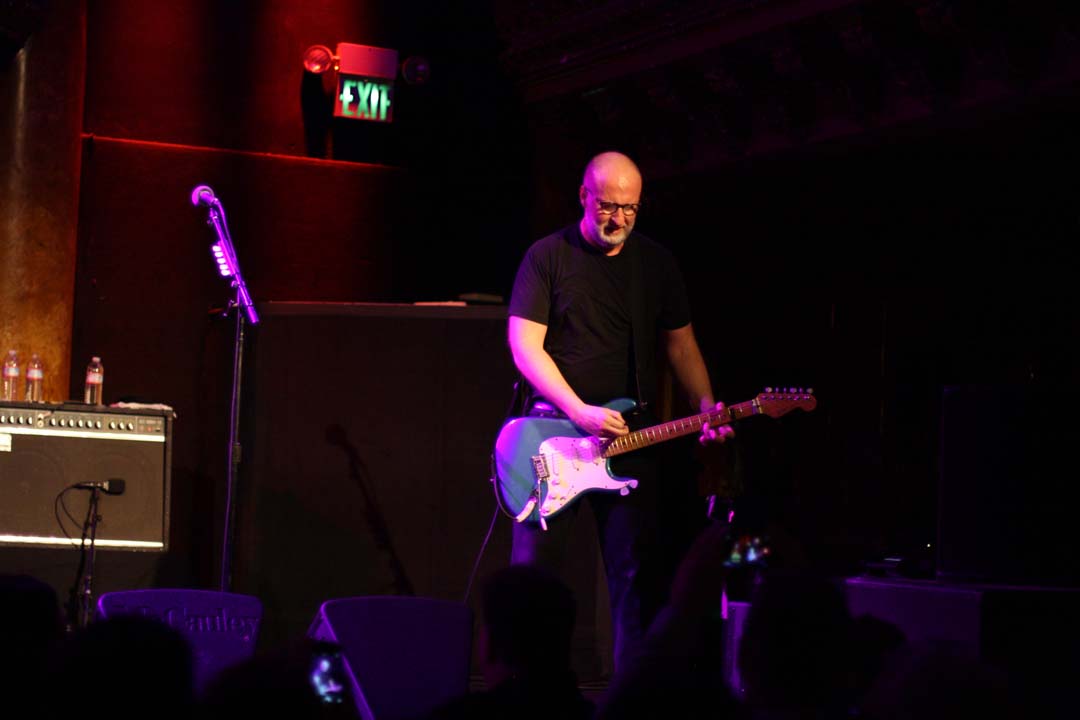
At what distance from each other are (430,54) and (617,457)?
4.33m

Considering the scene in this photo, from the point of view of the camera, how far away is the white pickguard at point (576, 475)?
5.00 meters

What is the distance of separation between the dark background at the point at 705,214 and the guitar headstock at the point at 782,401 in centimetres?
36

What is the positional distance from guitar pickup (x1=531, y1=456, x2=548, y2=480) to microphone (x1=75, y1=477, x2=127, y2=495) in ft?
8.28

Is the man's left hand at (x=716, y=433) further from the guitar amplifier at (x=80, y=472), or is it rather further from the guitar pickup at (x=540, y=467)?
the guitar amplifier at (x=80, y=472)

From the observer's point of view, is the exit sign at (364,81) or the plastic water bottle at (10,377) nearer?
the plastic water bottle at (10,377)

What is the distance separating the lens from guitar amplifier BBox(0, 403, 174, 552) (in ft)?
20.9

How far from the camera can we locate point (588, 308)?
17.1ft

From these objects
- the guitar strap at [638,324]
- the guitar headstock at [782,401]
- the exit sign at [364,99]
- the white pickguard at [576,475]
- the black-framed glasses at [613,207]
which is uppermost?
the exit sign at [364,99]

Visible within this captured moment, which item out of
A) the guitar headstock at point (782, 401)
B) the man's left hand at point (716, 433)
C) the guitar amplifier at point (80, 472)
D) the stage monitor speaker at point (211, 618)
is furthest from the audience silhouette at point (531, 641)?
the guitar amplifier at point (80, 472)

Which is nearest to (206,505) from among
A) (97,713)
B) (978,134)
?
(978,134)

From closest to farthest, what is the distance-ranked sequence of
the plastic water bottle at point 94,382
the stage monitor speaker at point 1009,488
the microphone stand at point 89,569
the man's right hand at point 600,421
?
the stage monitor speaker at point 1009,488 → the man's right hand at point 600,421 → the microphone stand at point 89,569 → the plastic water bottle at point 94,382

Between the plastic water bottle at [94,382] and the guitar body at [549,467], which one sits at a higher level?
the plastic water bottle at [94,382]

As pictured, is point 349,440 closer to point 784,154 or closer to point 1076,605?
point 784,154

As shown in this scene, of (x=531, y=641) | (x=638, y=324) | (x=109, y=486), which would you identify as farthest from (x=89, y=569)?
(x=531, y=641)
